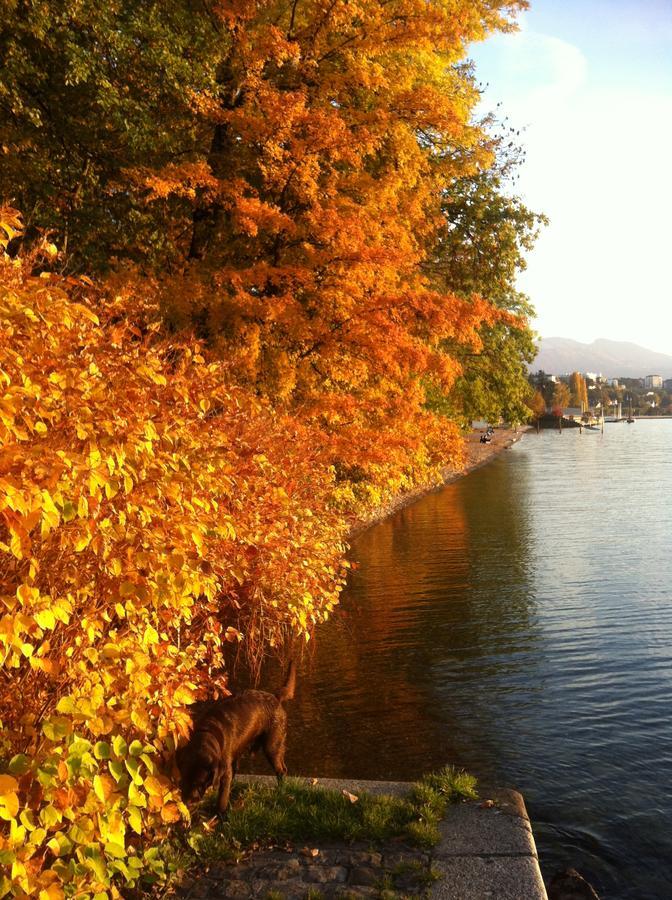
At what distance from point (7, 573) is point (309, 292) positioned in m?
9.45

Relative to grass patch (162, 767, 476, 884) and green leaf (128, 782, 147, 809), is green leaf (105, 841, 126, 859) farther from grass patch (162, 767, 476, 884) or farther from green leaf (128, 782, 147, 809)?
grass patch (162, 767, 476, 884)

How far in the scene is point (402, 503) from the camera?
3497 centimetres

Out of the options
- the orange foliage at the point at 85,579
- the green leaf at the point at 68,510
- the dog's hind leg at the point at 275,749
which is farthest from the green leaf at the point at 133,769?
the dog's hind leg at the point at 275,749

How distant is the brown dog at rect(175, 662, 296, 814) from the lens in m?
6.70

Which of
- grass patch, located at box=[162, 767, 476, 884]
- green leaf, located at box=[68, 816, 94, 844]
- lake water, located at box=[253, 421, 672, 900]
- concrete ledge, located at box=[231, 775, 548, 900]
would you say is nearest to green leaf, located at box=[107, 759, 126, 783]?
green leaf, located at box=[68, 816, 94, 844]

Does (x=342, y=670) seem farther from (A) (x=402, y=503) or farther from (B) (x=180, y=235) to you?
(A) (x=402, y=503)

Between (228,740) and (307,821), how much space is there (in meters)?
1.01

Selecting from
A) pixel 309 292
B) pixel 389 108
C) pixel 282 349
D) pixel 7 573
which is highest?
pixel 389 108

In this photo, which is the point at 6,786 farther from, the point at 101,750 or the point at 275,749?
the point at 275,749

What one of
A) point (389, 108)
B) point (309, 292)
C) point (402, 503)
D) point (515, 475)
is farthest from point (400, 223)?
point (515, 475)

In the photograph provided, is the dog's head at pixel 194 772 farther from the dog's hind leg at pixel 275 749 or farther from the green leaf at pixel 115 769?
the green leaf at pixel 115 769

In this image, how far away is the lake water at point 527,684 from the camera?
8125mm

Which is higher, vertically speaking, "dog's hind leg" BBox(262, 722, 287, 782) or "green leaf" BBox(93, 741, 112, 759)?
"green leaf" BBox(93, 741, 112, 759)

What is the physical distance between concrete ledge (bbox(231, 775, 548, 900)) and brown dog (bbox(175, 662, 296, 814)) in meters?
0.70
